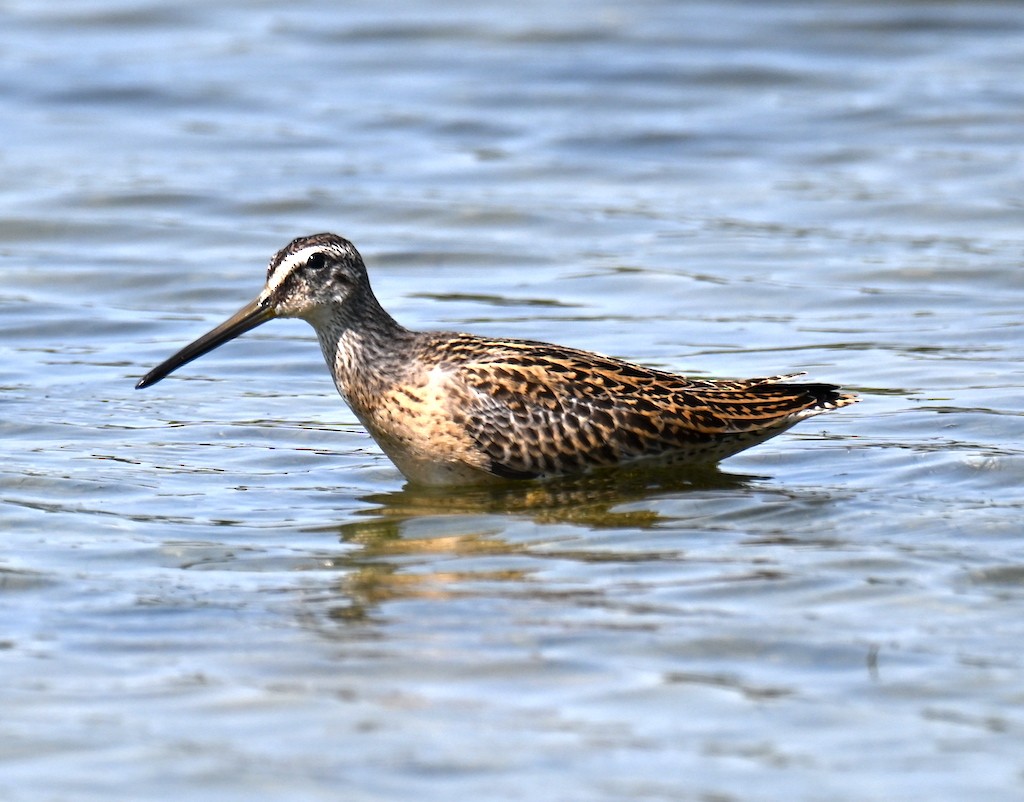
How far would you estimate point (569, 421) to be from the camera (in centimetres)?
830

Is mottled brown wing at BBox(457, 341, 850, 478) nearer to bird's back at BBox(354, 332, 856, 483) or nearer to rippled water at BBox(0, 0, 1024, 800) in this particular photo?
bird's back at BBox(354, 332, 856, 483)

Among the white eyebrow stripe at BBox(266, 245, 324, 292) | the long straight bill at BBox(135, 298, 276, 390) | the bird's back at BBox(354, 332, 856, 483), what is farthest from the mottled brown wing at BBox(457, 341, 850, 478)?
the long straight bill at BBox(135, 298, 276, 390)

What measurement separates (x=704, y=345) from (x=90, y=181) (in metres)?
6.44

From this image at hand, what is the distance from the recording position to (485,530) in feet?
25.1

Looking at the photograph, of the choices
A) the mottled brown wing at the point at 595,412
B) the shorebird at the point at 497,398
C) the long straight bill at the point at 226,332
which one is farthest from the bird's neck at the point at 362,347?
the mottled brown wing at the point at 595,412

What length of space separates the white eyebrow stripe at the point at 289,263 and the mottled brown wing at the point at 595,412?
2.79ft

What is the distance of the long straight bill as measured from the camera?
8625mm

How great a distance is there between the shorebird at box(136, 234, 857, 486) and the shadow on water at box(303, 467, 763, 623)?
102 millimetres

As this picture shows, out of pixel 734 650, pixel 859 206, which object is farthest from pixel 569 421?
pixel 859 206

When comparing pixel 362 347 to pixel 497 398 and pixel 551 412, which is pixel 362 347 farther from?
pixel 551 412

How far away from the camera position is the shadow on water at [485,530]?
22.6ft

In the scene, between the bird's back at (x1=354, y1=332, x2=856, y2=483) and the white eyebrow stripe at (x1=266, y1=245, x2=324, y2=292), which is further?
the white eyebrow stripe at (x1=266, y1=245, x2=324, y2=292)

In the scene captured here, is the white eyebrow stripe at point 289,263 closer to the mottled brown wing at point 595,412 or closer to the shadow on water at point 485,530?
the mottled brown wing at point 595,412

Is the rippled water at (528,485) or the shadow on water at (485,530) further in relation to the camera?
the shadow on water at (485,530)
